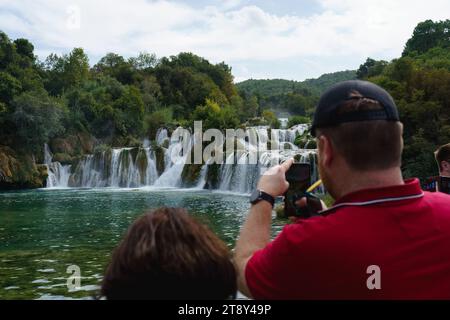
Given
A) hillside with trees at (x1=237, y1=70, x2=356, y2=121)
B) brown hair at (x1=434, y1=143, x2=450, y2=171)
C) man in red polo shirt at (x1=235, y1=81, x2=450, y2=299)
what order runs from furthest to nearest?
hillside with trees at (x1=237, y1=70, x2=356, y2=121) < brown hair at (x1=434, y1=143, x2=450, y2=171) < man in red polo shirt at (x1=235, y1=81, x2=450, y2=299)

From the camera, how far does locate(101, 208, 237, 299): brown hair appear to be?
4.92ft

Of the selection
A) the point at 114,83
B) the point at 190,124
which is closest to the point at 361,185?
the point at 190,124

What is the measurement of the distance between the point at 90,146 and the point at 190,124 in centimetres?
851

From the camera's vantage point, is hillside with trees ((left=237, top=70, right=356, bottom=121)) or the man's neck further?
hillside with trees ((left=237, top=70, right=356, bottom=121))

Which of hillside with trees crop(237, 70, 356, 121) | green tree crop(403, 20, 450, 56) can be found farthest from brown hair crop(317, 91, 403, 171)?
green tree crop(403, 20, 450, 56)

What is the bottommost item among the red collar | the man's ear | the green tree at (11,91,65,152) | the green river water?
the green river water

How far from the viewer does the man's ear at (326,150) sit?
1.81m

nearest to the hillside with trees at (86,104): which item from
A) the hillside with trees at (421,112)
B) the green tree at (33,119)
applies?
the green tree at (33,119)

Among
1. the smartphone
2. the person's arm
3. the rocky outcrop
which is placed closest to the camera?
the person's arm

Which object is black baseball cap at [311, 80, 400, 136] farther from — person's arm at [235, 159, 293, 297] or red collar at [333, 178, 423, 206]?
person's arm at [235, 159, 293, 297]

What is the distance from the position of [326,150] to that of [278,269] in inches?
18.0

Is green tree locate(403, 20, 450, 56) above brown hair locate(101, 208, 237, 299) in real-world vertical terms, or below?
above

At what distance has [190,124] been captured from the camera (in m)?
42.0

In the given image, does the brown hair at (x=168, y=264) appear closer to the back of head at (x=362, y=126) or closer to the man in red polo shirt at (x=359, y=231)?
Result: the man in red polo shirt at (x=359, y=231)
